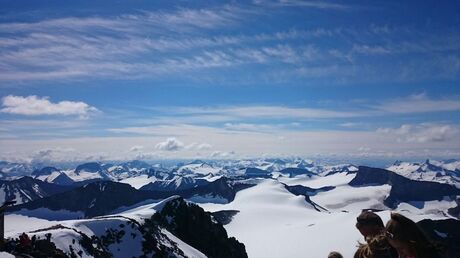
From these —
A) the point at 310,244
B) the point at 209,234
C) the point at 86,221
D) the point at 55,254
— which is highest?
the point at 55,254

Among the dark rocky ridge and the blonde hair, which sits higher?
the blonde hair

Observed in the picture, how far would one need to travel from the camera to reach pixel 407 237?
7.31 m

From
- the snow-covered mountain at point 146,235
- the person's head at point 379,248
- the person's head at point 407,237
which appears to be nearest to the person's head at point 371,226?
the person's head at point 379,248

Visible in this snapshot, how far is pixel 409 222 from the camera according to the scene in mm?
7414

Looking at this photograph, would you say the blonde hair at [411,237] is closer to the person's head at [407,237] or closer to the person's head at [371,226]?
the person's head at [407,237]

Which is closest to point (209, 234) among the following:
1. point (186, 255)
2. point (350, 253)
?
point (186, 255)

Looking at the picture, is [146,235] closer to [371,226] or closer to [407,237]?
[371,226]

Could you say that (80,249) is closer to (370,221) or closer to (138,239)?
(138,239)

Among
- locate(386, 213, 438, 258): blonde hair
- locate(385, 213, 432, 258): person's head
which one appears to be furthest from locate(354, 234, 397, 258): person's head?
locate(386, 213, 438, 258): blonde hair

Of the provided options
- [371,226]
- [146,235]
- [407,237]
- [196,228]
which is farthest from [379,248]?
[196,228]

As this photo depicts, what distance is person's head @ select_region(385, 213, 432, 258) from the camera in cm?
723

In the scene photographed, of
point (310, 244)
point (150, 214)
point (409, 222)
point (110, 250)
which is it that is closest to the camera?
point (409, 222)

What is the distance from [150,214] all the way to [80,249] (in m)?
43.3

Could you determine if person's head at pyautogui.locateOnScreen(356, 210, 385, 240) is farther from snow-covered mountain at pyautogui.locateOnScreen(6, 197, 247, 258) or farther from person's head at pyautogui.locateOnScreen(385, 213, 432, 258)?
snow-covered mountain at pyautogui.locateOnScreen(6, 197, 247, 258)
